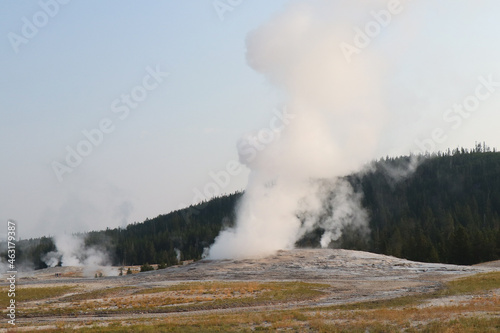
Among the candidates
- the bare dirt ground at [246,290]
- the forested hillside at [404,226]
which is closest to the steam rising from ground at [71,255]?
the forested hillside at [404,226]

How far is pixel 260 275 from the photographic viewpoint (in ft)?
232

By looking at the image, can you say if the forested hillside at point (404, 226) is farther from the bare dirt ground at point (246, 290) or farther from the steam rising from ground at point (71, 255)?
the bare dirt ground at point (246, 290)

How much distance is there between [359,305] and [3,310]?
104 feet

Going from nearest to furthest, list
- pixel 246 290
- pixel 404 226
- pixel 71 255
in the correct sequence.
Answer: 1. pixel 246 290
2. pixel 404 226
3. pixel 71 255

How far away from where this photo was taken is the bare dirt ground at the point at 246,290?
131 feet

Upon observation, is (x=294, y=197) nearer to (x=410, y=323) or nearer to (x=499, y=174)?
(x=410, y=323)

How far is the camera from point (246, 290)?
174ft

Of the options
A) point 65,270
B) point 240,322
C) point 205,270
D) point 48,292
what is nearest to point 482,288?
point 240,322

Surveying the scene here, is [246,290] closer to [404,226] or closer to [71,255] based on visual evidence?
[404,226]

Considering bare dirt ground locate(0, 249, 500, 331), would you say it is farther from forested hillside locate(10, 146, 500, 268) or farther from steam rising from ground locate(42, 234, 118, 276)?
steam rising from ground locate(42, 234, 118, 276)

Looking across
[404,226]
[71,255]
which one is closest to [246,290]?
[404,226]

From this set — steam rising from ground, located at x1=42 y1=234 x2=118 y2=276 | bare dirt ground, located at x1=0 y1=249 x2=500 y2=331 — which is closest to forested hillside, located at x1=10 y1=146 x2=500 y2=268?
steam rising from ground, located at x1=42 y1=234 x2=118 y2=276

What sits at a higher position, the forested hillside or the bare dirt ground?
the forested hillside

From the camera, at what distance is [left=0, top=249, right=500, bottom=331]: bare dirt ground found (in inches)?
1576
